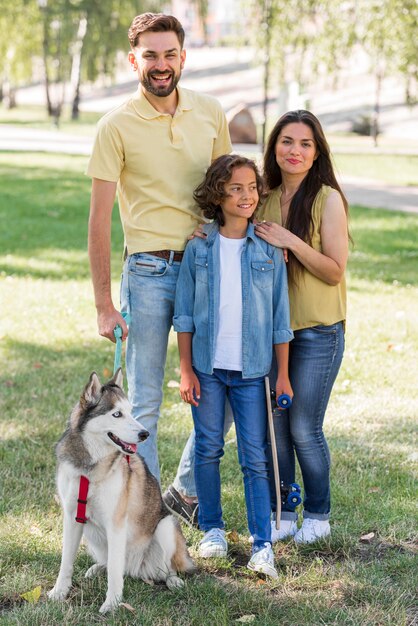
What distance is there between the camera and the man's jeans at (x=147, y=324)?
12.4 feet

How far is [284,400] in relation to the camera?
3.70 m

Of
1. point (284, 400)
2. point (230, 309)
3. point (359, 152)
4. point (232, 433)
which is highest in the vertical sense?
point (230, 309)

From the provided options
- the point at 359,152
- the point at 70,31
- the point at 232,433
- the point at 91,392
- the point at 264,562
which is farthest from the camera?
the point at 70,31

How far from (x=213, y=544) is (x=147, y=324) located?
3.30 ft

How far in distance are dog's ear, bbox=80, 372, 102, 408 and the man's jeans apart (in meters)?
0.63

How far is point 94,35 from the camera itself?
36344 mm

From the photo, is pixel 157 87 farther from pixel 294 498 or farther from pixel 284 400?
pixel 294 498

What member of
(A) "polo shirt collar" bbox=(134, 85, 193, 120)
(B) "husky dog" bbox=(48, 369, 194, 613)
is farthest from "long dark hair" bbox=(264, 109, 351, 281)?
(B) "husky dog" bbox=(48, 369, 194, 613)

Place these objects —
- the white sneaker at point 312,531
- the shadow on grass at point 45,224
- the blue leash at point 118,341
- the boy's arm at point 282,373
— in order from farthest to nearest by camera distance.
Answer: the shadow on grass at point 45,224, the white sneaker at point 312,531, the boy's arm at point 282,373, the blue leash at point 118,341

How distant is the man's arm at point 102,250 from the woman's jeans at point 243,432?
432 mm

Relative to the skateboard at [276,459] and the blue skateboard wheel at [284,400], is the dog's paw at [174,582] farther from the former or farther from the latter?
the blue skateboard wheel at [284,400]

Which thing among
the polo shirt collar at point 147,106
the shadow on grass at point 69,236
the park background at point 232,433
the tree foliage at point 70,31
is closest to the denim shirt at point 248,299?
the polo shirt collar at point 147,106

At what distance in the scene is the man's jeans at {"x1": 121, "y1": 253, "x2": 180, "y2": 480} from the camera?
3.79 metres

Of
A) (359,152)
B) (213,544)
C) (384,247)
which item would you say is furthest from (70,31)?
(213,544)
